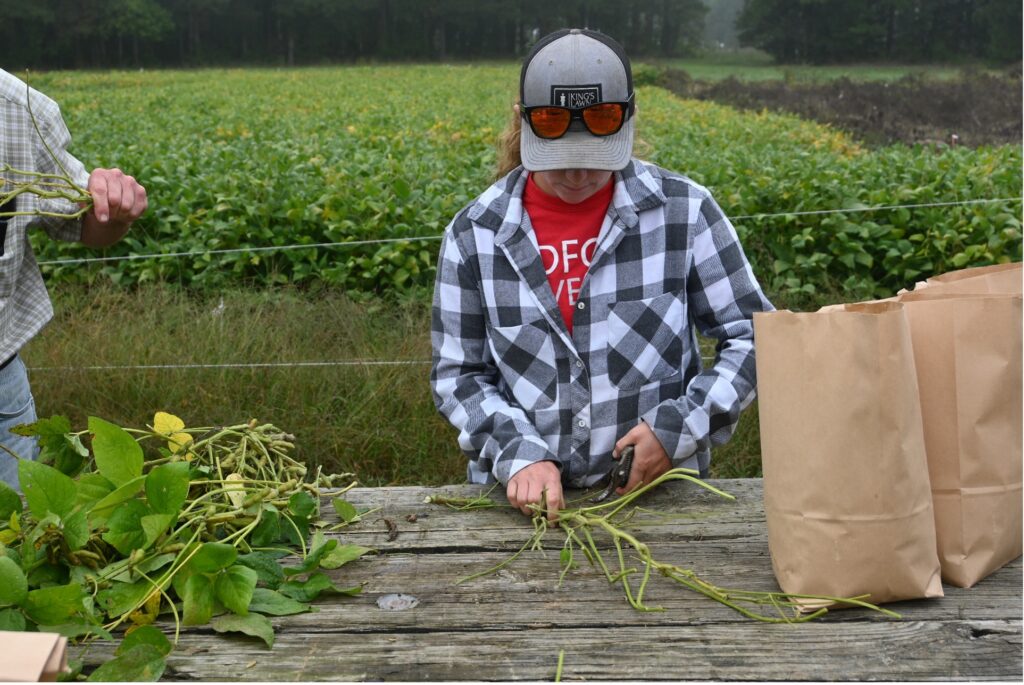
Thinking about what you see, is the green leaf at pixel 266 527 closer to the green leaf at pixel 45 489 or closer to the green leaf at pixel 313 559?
the green leaf at pixel 313 559

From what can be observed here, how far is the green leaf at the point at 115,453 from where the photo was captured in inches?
49.1

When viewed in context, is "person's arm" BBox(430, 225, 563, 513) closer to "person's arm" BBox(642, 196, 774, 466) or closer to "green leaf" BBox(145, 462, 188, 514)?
"person's arm" BBox(642, 196, 774, 466)

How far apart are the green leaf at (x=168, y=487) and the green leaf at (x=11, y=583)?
0.17 meters

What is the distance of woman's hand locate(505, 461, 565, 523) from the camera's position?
57.6 inches

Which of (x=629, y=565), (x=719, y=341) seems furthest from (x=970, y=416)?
(x=719, y=341)

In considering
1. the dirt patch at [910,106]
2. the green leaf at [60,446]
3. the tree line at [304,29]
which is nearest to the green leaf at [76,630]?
the green leaf at [60,446]

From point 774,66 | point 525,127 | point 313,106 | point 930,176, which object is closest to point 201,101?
point 313,106

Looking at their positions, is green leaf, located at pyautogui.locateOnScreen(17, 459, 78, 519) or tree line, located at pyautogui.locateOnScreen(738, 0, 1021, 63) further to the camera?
tree line, located at pyautogui.locateOnScreen(738, 0, 1021, 63)

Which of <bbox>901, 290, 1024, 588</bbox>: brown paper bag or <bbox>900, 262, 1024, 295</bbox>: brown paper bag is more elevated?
<bbox>900, 262, 1024, 295</bbox>: brown paper bag

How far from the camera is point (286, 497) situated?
4.79 feet

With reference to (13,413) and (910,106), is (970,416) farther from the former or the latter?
(910,106)

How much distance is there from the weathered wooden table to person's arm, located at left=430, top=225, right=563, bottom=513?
15 centimetres

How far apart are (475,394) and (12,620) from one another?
0.82 m

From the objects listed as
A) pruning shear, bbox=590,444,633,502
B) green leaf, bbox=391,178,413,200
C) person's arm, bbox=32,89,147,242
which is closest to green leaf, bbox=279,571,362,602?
pruning shear, bbox=590,444,633,502
